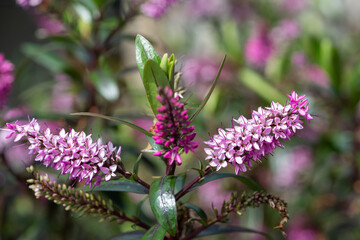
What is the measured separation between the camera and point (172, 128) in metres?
0.54

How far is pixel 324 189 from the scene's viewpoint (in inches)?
57.6

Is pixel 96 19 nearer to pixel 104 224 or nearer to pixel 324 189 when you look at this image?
pixel 104 224

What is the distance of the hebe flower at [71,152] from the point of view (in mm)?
545

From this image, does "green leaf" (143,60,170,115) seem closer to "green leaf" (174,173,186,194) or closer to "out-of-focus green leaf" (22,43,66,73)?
"green leaf" (174,173,186,194)

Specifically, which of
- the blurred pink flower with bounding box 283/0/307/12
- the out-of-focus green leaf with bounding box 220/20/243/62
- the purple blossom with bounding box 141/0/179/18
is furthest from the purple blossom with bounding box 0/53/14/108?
the blurred pink flower with bounding box 283/0/307/12

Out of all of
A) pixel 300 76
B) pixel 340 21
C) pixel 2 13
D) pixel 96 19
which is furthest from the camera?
pixel 2 13

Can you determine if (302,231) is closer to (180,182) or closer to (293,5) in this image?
(180,182)

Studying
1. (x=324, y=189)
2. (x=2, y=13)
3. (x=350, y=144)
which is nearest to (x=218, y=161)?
(x=350, y=144)

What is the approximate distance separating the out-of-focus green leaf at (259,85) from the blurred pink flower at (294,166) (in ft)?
0.99

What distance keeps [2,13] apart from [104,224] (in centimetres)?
167

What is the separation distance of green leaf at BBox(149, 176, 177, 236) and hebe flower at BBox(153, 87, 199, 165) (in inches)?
1.7

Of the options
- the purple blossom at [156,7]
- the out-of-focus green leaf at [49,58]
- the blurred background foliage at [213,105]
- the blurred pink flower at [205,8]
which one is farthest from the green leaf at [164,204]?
the blurred pink flower at [205,8]

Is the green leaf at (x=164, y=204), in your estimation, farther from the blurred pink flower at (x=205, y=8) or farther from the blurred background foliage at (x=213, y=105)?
the blurred pink flower at (x=205, y=8)

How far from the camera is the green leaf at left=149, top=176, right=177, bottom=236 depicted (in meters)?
0.55
